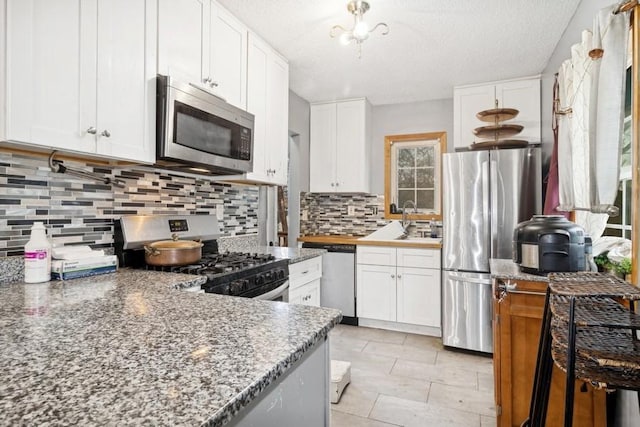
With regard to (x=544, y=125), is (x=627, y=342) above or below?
below

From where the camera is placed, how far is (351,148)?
13.0 feet

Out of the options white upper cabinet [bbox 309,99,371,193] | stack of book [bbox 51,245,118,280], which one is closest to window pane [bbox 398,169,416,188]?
white upper cabinet [bbox 309,99,371,193]

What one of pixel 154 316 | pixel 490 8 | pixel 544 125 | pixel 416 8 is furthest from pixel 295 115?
pixel 154 316

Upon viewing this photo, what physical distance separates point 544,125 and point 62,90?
3.55 meters

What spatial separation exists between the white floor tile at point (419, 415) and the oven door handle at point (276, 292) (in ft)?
2.86

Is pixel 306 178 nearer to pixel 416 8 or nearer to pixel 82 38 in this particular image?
pixel 416 8

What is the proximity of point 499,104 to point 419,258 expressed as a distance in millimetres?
1678

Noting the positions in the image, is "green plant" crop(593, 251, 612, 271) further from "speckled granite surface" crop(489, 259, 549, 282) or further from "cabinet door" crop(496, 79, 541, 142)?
"cabinet door" crop(496, 79, 541, 142)

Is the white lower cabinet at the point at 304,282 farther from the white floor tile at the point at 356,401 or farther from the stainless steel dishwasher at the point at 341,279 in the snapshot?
the stainless steel dishwasher at the point at 341,279

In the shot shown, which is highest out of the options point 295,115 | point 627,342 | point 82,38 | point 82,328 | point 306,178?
point 295,115

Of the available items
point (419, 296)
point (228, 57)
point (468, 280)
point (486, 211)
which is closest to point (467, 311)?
point (468, 280)

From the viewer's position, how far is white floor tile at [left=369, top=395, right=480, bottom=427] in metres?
1.95

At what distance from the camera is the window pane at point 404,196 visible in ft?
13.4

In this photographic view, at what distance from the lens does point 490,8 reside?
217 centimetres
